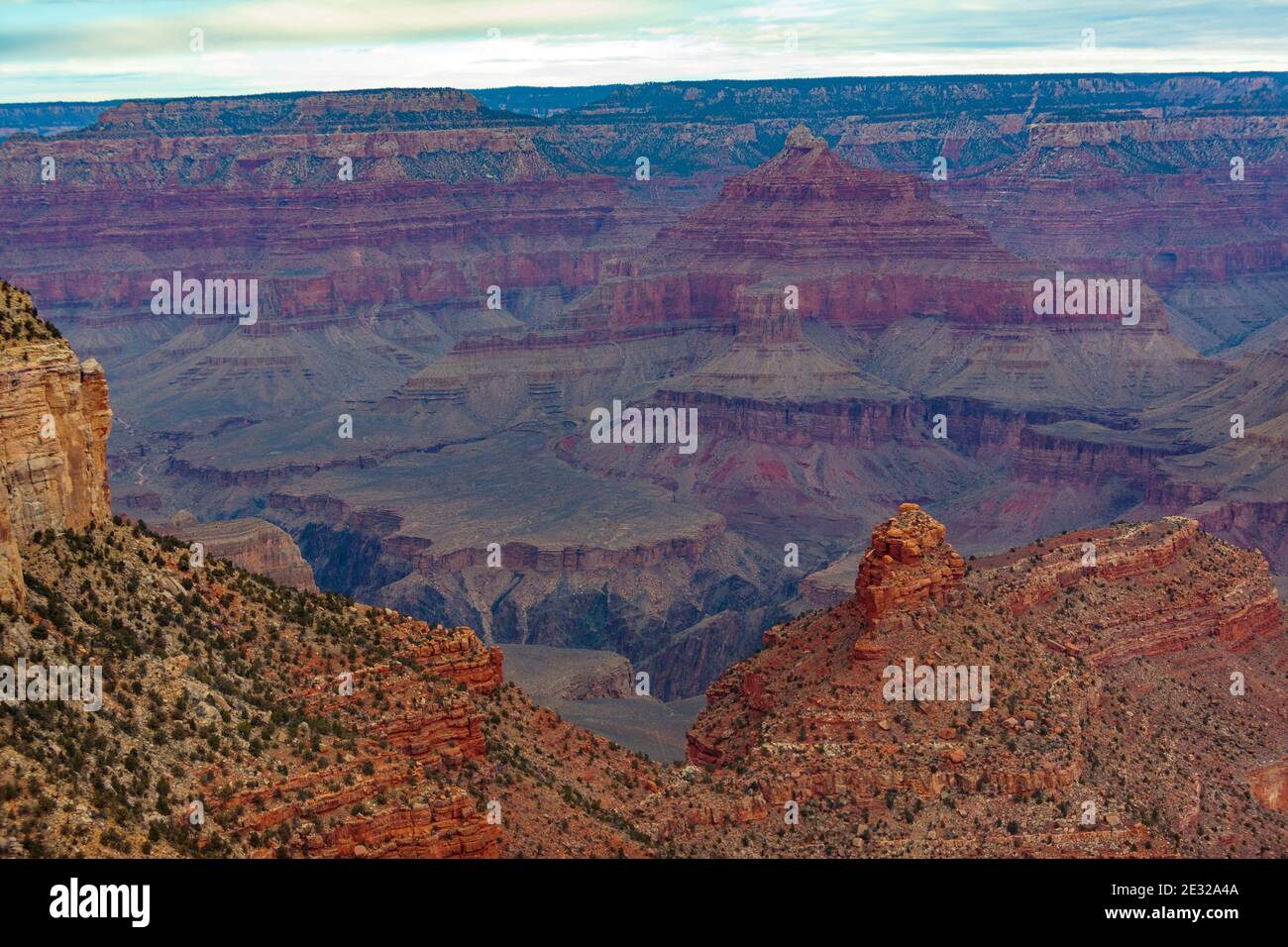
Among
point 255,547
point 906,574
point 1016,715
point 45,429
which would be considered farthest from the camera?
point 255,547

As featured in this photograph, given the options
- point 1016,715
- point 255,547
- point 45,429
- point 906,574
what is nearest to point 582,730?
point 906,574

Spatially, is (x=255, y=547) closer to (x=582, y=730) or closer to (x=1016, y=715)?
(x=582, y=730)

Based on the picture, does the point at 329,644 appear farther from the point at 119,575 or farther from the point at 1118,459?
the point at 1118,459

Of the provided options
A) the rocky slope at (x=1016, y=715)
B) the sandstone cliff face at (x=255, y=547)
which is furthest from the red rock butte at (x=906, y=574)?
the sandstone cliff face at (x=255, y=547)

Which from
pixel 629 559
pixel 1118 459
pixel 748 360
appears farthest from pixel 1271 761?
pixel 748 360

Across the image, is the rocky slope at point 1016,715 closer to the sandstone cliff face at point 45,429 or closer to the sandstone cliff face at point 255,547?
the sandstone cliff face at point 45,429

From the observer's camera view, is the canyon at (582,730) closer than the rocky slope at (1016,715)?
Yes

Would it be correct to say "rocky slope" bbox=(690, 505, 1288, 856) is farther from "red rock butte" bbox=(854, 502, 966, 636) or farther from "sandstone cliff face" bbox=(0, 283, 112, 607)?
"sandstone cliff face" bbox=(0, 283, 112, 607)
